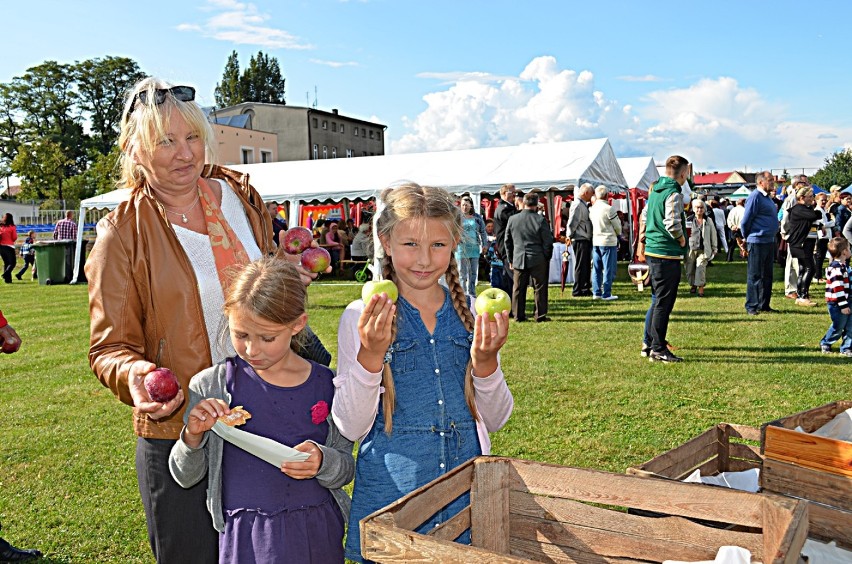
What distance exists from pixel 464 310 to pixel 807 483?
1554mm

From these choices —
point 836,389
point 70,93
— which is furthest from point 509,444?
point 70,93

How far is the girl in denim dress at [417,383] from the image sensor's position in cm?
233

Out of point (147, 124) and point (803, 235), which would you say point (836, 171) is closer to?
point (803, 235)

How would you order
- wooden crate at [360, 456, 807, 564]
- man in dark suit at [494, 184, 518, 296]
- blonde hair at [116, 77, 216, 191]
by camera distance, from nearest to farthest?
wooden crate at [360, 456, 807, 564]
blonde hair at [116, 77, 216, 191]
man in dark suit at [494, 184, 518, 296]

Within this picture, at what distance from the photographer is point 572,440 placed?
5.18 m

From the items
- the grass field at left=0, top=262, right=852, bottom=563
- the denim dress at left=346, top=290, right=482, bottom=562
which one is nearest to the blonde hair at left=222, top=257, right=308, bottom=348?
the denim dress at left=346, top=290, right=482, bottom=562

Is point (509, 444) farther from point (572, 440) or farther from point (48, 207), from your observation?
point (48, 207)

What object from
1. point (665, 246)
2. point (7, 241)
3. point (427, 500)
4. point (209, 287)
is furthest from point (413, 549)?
point (7, 241)

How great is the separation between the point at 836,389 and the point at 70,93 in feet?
248

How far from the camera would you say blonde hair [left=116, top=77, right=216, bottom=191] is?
7.45 feet

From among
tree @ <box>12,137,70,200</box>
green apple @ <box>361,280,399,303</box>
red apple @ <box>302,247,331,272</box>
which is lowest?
green apple @ <box>361,280,399,303</box>

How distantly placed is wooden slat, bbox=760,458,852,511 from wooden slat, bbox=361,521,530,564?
187cm

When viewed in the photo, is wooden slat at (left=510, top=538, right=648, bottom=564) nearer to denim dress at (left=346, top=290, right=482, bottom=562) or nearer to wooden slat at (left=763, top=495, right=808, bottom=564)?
denim dress at (left=346, top=290, right=482, bottom=562)

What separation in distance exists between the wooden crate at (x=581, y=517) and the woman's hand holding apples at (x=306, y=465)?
1.57 feet
